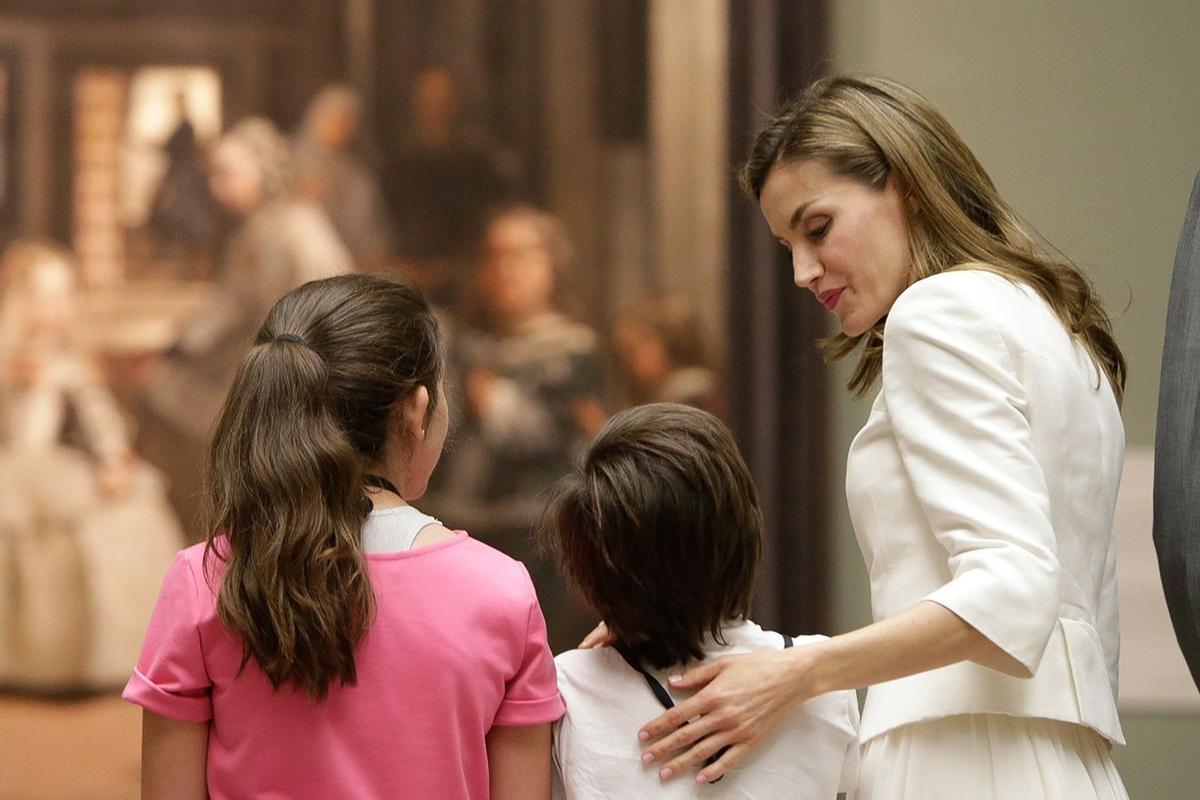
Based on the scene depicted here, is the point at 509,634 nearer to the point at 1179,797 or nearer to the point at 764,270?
the point at 764,270

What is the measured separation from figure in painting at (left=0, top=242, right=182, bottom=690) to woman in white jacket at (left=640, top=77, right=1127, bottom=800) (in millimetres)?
4954

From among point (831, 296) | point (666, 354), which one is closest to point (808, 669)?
point (831, 296)

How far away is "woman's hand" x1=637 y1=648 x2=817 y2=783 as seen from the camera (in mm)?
1930

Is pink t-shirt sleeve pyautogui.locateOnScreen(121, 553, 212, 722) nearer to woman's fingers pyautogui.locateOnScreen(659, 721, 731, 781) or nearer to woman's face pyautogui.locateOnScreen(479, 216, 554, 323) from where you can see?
woman's fingers pyautogui.locateOnScreen(659, 721, 731, 781)

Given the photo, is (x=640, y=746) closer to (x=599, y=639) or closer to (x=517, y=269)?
(x=599, y=639)

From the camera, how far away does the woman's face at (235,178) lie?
660cm

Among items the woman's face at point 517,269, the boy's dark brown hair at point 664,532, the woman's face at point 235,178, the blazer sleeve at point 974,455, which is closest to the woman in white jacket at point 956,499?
the blazer sleeve at point 974,455

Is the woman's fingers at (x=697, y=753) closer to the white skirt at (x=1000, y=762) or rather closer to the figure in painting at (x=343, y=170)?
the white skirt at (x=1000, y=762)

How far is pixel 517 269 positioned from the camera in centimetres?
658

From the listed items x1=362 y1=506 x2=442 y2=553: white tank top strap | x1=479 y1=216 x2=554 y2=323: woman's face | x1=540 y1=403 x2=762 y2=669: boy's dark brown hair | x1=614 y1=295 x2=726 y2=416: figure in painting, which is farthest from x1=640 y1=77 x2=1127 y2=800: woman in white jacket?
x1=479 y1=216 x2=554 y2=323: woman's face

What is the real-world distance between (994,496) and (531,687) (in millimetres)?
721

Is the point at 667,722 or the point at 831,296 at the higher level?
the point at 831,296

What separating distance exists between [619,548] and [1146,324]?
16.5 ft

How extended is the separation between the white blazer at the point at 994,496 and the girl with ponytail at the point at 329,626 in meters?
0.57
